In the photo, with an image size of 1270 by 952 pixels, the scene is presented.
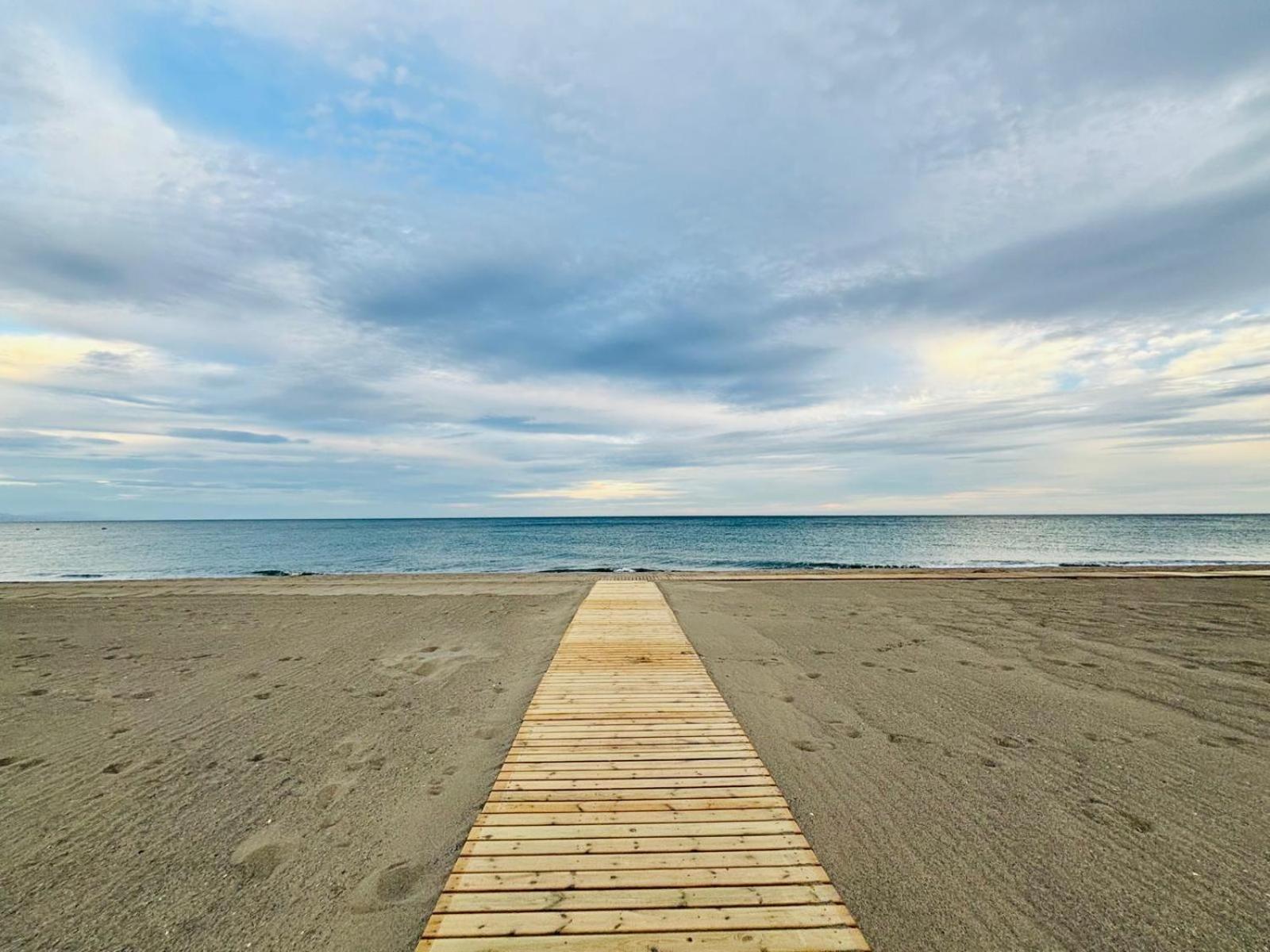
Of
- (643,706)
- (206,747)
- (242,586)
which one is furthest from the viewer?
(242,586)

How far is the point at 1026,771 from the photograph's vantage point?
207 inches

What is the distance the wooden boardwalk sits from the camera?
9.70ft

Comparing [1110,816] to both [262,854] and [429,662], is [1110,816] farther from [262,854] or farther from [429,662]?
[429,662]

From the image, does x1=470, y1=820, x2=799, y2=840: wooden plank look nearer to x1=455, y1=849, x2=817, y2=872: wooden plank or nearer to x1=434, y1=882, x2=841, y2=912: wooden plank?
x1=455, y1=849, x2=817, y2=872: wooden plank

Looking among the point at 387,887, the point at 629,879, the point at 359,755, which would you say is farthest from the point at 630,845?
the point at 359,755

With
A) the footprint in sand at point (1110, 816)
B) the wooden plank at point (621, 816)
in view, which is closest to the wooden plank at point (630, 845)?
the wooden plank at point (621, 816)

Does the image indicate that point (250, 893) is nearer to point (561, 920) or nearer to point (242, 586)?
point (561, 920)

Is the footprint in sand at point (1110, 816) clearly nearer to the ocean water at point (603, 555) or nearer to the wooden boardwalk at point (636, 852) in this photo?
the wooden boardwalk at point (636, 852)

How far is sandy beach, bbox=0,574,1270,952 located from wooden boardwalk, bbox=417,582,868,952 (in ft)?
1.37

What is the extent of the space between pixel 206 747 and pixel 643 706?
15.4 ft

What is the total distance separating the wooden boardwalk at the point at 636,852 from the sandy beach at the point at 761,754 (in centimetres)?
42

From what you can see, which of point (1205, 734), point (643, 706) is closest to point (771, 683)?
point (643, 706)

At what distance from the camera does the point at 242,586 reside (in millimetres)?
20391

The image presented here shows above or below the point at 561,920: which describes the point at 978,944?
below
